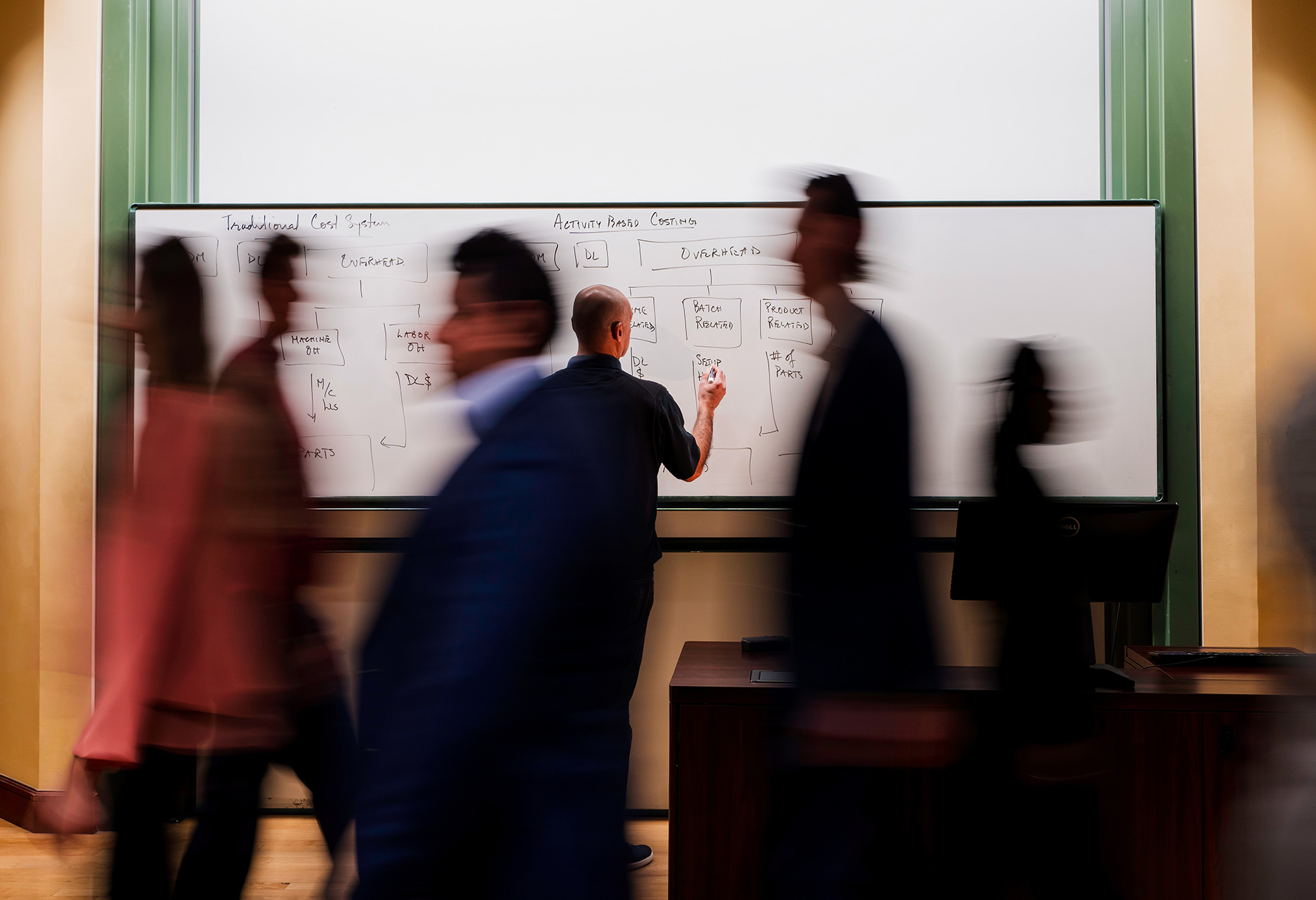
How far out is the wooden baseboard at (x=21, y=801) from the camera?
2.88m

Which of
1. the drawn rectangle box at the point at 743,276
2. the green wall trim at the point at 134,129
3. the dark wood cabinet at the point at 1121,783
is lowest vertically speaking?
the dark wood cabinet at the point at 1121,783

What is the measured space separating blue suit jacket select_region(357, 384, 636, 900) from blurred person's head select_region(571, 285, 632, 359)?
1.05 meters

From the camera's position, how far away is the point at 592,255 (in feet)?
9.59

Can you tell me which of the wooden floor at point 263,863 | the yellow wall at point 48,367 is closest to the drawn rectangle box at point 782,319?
the wooden floor at point 263,863

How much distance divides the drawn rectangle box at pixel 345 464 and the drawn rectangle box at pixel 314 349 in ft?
0.84

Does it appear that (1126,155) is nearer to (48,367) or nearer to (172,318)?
(172,318)

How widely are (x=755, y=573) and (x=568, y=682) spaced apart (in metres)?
2.06

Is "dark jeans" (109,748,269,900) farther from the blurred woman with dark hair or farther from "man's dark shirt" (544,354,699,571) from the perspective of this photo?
"man's dark shirt" (544,354,699,571)

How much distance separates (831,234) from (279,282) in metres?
1.05

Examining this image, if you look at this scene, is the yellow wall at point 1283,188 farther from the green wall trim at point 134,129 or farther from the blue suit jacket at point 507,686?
the green wall trim at point 134,129

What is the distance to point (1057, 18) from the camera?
3.03 metres

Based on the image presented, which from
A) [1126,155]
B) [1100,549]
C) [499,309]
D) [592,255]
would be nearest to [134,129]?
[592,255]

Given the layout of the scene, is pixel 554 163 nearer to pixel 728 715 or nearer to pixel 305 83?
pixel 305 83

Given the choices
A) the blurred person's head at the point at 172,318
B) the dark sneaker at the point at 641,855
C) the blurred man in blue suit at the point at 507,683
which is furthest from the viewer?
the dark sneaker at the point at 641,855
